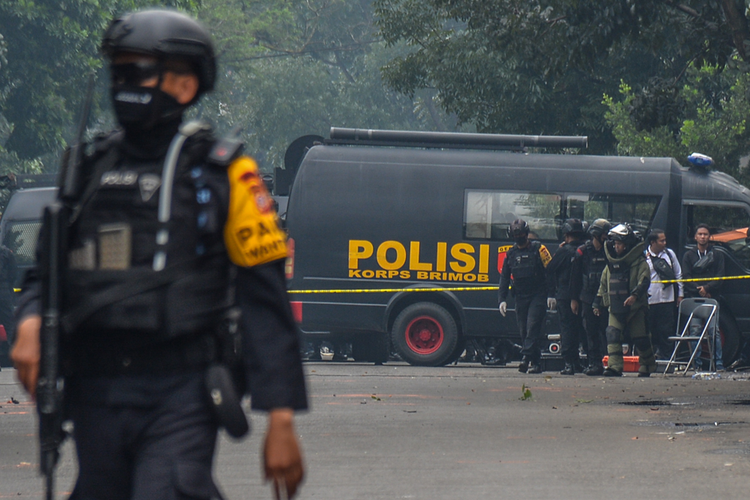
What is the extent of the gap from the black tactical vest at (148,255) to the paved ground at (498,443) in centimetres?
336

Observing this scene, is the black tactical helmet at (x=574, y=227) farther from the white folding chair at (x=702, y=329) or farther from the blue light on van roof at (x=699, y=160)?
the blue light on van roof at (x=699, y=160)

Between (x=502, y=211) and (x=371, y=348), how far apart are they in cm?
267

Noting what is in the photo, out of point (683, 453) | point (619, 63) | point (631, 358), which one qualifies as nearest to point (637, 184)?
point (631, 358)

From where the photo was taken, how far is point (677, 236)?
16.4 m

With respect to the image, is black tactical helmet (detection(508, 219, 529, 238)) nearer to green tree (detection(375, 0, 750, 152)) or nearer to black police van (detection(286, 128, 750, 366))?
black police van (detection(286, 128, 750, 366))

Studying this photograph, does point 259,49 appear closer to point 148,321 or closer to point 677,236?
point 677,236

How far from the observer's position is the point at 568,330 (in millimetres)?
14859

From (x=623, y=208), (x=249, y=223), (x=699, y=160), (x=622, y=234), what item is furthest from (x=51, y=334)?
(x=699, y=160)

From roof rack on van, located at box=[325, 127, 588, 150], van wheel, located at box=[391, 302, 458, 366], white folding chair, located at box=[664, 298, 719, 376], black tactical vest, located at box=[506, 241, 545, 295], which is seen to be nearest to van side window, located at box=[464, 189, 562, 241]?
roof rack on van, located at box=[325, 127, 588, 150]

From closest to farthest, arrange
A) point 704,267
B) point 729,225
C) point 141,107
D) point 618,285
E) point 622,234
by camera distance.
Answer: point 141,107, point 622,234, point 618,285, point 704,267, point 729,225

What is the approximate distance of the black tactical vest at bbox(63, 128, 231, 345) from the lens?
3121 mm

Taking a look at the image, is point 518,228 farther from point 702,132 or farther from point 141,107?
point 141,107

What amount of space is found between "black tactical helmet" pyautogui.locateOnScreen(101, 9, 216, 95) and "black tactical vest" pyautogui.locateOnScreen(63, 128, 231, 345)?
208 mm

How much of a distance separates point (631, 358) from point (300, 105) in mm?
32899
